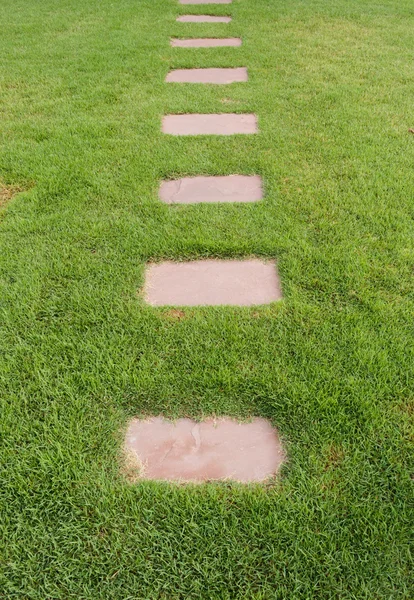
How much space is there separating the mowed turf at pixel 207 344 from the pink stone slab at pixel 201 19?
2331mm

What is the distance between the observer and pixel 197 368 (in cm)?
189

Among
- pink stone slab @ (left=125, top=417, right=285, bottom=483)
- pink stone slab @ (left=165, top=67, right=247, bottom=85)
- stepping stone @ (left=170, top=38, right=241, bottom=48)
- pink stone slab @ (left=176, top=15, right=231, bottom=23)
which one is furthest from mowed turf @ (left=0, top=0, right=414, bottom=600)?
→ pink stone slab @ (left=176, top=15, right=231, bottom=23)

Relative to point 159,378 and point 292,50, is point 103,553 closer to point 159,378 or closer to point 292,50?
point 159,378

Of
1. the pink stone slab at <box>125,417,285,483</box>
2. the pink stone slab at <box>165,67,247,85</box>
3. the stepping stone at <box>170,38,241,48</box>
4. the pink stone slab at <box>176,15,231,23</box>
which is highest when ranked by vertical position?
the pink stone slab at <box>176,15,231,23</box>

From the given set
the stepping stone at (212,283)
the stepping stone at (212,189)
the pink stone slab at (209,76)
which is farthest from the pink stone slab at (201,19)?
the stepping stone at (212,283)

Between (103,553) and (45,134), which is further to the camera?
(45,134)

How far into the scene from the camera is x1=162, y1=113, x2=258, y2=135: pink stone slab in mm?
3613

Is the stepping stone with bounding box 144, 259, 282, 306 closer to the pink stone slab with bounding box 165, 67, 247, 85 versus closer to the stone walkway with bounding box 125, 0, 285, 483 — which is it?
the stone walkway with bounding box 125, 0, 285, 483

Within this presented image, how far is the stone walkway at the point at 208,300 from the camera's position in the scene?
1.61 metres

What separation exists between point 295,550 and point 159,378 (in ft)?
2.48

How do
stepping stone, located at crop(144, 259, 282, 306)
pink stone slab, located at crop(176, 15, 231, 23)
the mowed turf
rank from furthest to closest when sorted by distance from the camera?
pink stone slab, located at crop(176, 15, 231, 23), stepping stone, located at crop(144, 259, 282, 306), the mowed turf

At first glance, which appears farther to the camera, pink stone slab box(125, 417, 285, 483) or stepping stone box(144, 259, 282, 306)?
stepping stone box(144, 259, 282, 306)

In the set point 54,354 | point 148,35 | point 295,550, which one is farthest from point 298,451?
point 148,35

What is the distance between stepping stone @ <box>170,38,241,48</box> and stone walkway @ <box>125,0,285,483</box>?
1854 millimetres
